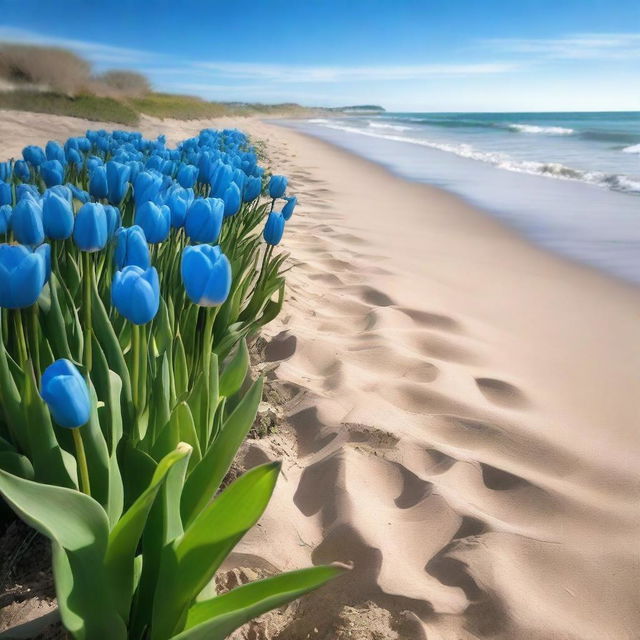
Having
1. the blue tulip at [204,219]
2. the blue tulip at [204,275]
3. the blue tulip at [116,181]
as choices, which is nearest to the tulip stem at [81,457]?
the blue tulip at [204,275]

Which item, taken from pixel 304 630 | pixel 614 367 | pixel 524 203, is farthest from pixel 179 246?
pixel 524 203

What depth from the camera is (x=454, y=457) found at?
2.00m

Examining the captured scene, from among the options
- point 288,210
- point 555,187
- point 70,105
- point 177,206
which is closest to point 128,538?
point 177,206

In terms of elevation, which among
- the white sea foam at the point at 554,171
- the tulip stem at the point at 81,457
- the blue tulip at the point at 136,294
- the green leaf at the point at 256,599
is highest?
the blue tulip at the point at 136,294

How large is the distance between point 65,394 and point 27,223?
0.66m

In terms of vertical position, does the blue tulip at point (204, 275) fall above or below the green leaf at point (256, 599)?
above

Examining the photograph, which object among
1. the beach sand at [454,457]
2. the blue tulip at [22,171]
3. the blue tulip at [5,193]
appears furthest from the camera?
the blue tulip at [22,171]

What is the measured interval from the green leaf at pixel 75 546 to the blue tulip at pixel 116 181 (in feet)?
5.07

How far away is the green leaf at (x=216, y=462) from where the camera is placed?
1.18m

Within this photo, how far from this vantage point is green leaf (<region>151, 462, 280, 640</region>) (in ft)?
3.33

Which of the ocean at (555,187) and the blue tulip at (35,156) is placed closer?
the blue tulip at (35,156)

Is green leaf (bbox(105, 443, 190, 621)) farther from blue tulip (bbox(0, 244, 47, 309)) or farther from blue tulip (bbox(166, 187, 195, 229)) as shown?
blue tulip (bbox(166, 187, 195, 229))

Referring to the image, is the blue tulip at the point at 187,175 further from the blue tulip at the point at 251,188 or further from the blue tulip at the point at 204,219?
the blue tulip at the point at 204,219

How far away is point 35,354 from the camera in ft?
4.54
